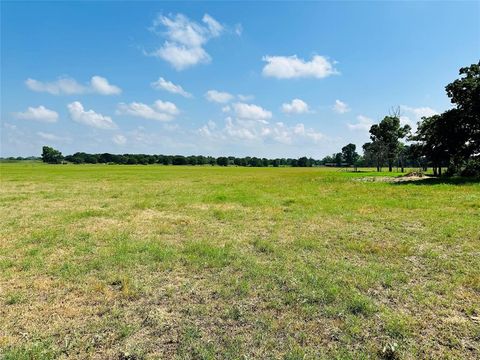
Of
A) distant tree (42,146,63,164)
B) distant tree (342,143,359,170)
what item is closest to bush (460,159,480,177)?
distant tree (342,143,359,170)

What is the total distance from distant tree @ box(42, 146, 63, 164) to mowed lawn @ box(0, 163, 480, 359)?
612ft

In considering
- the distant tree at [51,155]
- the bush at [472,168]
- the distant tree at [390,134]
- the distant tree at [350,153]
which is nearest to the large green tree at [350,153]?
the distant tree at [350,153]

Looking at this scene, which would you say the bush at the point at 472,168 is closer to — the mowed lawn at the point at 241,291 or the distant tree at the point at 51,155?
the mowed lawn at the point at 241,291

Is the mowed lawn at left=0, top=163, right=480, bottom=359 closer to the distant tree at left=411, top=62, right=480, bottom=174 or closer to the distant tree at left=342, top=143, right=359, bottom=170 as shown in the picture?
the distant tree at left=411, top=62, right=480, bottom=174

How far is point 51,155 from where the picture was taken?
173875 millimetres

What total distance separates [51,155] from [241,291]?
197744 mm

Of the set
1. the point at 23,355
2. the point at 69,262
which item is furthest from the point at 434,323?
the point at 69,262

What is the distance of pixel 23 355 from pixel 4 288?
123 inches

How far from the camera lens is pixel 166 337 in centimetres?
492

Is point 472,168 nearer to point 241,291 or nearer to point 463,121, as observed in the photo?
point 463,121

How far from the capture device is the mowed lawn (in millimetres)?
4684

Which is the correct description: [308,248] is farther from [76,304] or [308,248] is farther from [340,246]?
[76,304]

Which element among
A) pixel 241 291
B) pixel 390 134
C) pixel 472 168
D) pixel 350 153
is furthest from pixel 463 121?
pixel 350 153

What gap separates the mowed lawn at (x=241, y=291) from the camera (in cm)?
468
